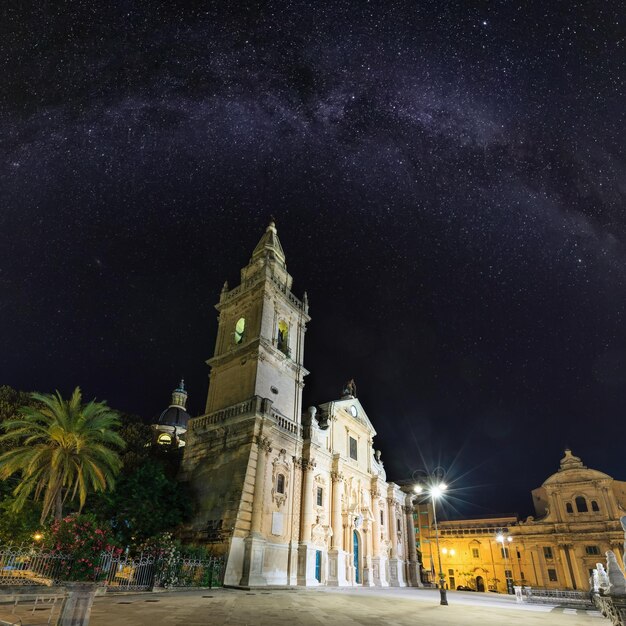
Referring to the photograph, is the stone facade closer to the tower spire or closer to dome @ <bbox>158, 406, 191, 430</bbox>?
dome @ <bbox>158, 406, 191, 430</bbox>

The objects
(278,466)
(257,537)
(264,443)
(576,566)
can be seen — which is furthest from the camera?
(576,566)

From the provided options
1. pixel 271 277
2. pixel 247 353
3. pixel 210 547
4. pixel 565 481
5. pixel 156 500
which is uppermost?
pixel 271 277

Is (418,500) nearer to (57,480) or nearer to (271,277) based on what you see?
(271,277)

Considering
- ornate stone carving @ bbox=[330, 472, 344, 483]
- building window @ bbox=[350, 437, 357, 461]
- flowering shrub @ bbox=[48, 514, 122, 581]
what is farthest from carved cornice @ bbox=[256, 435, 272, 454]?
flowering shrub @ bbox=[48, 514, 122, 581]

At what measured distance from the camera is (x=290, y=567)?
2520 cm

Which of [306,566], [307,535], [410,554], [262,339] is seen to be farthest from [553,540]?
[262,339]

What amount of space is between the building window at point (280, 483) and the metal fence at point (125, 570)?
5.78 meters

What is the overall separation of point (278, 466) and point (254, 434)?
2.95 m

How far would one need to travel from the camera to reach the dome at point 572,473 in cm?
5019

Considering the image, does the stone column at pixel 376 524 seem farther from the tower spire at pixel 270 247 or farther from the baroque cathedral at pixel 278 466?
the tower spire at pixel 270 247

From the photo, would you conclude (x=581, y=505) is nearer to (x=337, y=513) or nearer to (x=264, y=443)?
(x=337, y=513)

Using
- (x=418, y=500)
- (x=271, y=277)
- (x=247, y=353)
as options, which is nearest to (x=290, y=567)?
(x=247, y=353)

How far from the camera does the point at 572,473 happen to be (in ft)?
168

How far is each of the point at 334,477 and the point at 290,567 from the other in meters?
7.91
